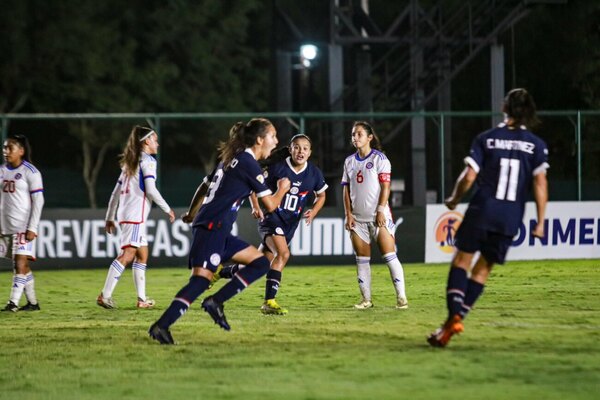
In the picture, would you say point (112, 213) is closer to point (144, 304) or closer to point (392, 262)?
point (144, 304)

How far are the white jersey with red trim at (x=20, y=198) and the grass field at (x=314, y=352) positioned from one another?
1009 mm

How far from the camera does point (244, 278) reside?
10.5m

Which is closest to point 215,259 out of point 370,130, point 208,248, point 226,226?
point 208,248

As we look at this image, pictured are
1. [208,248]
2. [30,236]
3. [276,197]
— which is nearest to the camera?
[208,248]

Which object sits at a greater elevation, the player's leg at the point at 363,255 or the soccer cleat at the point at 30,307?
the player's leg at the point at 363,255

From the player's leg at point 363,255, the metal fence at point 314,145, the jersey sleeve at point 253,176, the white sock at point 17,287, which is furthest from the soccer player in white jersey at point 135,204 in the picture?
the metal fence at point 314,145

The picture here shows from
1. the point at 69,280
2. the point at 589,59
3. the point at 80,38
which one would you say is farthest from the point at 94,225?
the point at 80,38

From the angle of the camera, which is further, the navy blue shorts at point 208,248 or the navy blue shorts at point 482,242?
the navy blue shorts at point 208,248

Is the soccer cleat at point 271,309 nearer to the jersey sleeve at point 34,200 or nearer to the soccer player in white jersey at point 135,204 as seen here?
the soccer player in white jersey at point 135,204

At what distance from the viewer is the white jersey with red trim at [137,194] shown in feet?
44.6

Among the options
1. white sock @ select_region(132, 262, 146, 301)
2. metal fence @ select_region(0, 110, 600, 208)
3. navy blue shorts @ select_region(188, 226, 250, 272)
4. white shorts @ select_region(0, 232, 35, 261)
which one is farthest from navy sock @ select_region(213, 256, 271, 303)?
metal fence @ select_region(0, 110, 600, 208)

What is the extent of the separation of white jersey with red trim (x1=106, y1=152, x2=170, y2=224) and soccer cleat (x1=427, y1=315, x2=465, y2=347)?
15.7 feet

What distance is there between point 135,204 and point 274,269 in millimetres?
1884

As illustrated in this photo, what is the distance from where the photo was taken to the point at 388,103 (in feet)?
95.1
